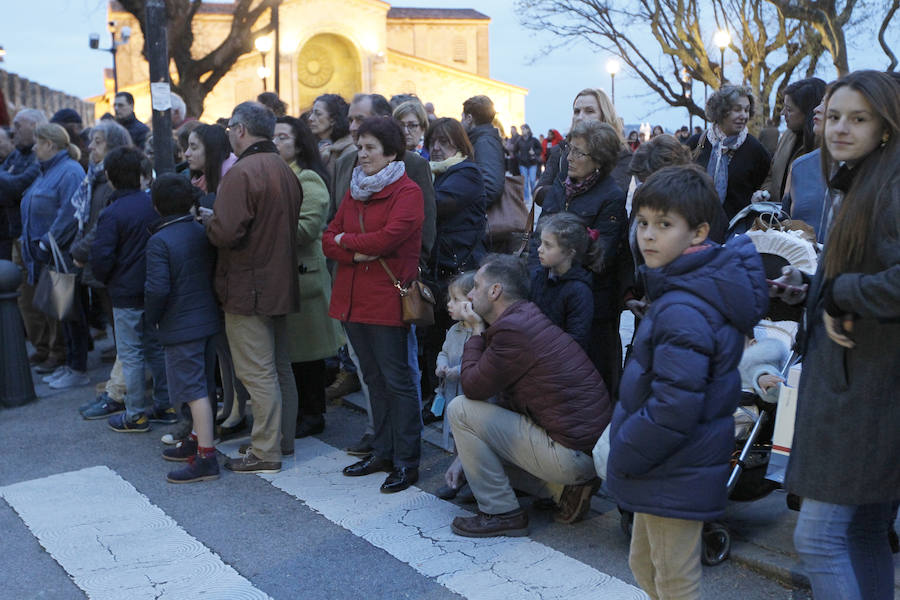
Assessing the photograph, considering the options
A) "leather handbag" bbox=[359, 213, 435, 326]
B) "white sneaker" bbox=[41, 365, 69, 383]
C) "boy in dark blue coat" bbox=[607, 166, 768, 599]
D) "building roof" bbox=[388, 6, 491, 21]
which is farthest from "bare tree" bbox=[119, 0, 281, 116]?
"building roof" bbox=[388, 6, 491, 21]

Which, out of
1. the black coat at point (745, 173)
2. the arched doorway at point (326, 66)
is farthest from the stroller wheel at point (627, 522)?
the arched doorway at point (326, 66)

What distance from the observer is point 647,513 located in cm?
283

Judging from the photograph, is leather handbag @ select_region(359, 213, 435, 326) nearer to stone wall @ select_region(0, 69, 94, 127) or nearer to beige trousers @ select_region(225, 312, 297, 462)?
beige trousers @ select_region(225, 312, 297, 462)

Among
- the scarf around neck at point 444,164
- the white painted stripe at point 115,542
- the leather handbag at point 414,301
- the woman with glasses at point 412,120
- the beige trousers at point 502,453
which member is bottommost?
the white painted stripe at point 115,542

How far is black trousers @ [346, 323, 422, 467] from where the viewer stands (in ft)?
16.6

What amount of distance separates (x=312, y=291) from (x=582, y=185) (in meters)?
2.08

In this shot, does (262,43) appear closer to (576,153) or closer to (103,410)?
(103,410)

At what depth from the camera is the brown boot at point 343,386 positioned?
7051mm

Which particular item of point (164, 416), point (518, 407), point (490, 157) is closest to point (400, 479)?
point (518, 407)

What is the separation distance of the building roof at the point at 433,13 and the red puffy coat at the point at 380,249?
6605 cm

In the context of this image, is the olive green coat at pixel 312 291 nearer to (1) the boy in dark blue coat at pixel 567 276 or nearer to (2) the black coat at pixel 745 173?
(1) the boy in dark blue coat at pixel 567 276

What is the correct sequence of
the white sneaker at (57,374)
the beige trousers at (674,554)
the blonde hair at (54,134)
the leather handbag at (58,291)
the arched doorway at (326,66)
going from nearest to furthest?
the beige trousers at (674,554) < the leather handbag at (58,291) < the blonde hair at (54,134) < the white sneaker at (57,374) < the arched doorway at (326,66)

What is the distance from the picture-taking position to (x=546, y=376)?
419 cm

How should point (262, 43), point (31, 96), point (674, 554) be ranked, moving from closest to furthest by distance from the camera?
point (674, 554) < point (31, 96) < point (262, 43)
